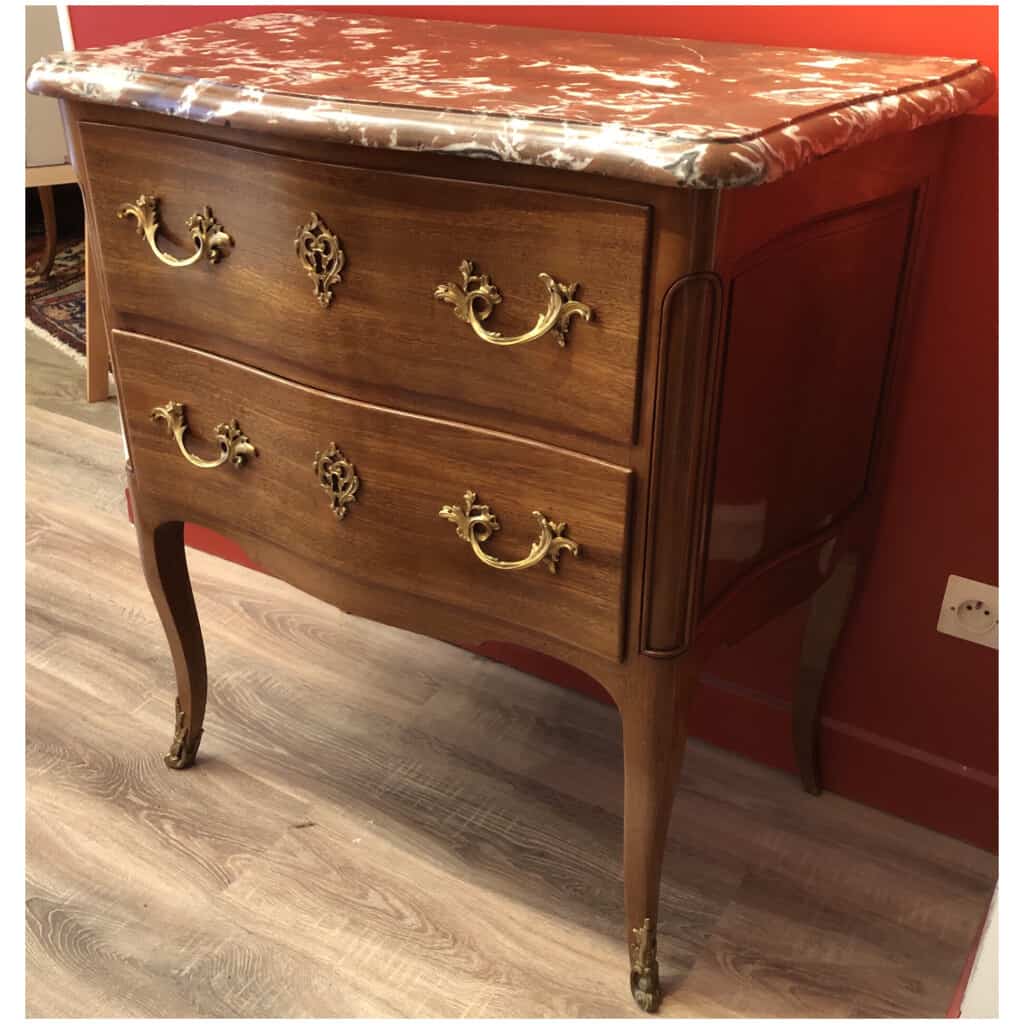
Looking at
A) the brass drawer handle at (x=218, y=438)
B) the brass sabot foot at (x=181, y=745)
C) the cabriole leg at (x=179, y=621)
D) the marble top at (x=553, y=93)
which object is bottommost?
the brass sabot foot at (x=181, y=745)

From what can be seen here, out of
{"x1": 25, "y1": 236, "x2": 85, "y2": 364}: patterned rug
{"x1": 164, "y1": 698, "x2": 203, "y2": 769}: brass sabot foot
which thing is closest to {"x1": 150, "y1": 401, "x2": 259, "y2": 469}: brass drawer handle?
{"x1": 164, "y1": 698, "x2": 203, "y2": 769}: brass sabot foot

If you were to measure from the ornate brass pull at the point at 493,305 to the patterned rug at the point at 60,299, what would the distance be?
2288 millimetres

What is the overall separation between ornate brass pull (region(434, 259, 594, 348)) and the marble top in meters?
0.11

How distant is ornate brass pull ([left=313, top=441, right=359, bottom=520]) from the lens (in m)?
1.11

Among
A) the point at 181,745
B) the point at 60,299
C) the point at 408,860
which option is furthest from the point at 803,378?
the point at 60,299

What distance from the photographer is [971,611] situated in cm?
136

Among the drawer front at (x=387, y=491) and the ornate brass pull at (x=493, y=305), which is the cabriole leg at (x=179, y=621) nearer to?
the drawer front at (x=387, y=491)

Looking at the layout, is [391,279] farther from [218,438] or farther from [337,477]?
[218,438]

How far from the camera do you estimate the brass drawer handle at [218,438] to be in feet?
3.89

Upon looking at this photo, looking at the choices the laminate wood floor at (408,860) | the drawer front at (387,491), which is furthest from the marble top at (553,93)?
the laminate wood floor at (408,860)

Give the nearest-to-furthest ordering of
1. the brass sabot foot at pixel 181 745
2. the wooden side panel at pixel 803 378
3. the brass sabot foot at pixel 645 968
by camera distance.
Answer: the wooden side panel at pixel 803 378
the brass sabot foot at pixel 645 968
the brass sabot foot at pixel 181 745

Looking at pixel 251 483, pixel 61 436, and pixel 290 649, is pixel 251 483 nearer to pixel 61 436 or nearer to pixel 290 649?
pixel 290 649

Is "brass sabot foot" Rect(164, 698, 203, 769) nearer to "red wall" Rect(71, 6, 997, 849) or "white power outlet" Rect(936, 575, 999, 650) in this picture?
"red wall" Rect(71, 6, 997, 849)

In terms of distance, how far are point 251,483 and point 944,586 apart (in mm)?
857
